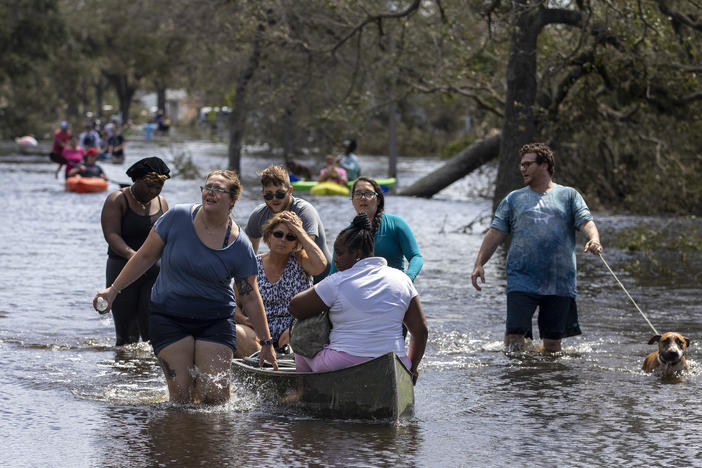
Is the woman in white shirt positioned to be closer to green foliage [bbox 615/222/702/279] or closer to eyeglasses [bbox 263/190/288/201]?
eyeglasses [bbox 263/190/288/201]

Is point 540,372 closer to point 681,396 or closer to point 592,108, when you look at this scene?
point 681,396

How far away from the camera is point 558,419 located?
8.17 meters

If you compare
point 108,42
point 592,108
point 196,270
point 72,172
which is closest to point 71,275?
point 196,270

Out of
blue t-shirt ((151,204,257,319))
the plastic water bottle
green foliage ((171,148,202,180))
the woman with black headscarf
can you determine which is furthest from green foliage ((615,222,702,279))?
green foliage ((171,148,202,180))

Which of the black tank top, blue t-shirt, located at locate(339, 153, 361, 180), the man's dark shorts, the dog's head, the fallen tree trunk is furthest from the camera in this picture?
blue t-shirt, located at locate(339, 153, 361, 180)

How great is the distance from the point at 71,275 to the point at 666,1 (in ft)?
31.3

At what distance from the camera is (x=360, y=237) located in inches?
287

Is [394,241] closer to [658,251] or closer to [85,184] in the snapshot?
[658,251]

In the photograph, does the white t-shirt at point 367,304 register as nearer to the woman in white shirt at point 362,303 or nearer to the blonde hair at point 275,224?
the woman in white shirt at point 362,303

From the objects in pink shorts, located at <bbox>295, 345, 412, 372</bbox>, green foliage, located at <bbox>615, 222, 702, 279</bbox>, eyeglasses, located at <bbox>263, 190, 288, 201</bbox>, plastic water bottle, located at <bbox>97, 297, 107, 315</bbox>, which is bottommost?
green foliage, located at <bbox>615, 222, 702, 279</bbox>

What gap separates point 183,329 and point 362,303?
1.18 metres

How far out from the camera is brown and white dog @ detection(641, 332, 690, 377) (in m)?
9.44

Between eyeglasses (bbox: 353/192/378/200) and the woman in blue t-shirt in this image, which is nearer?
the woman in blue t-shirt

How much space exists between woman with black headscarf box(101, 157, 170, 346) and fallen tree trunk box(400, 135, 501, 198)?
639 inches
